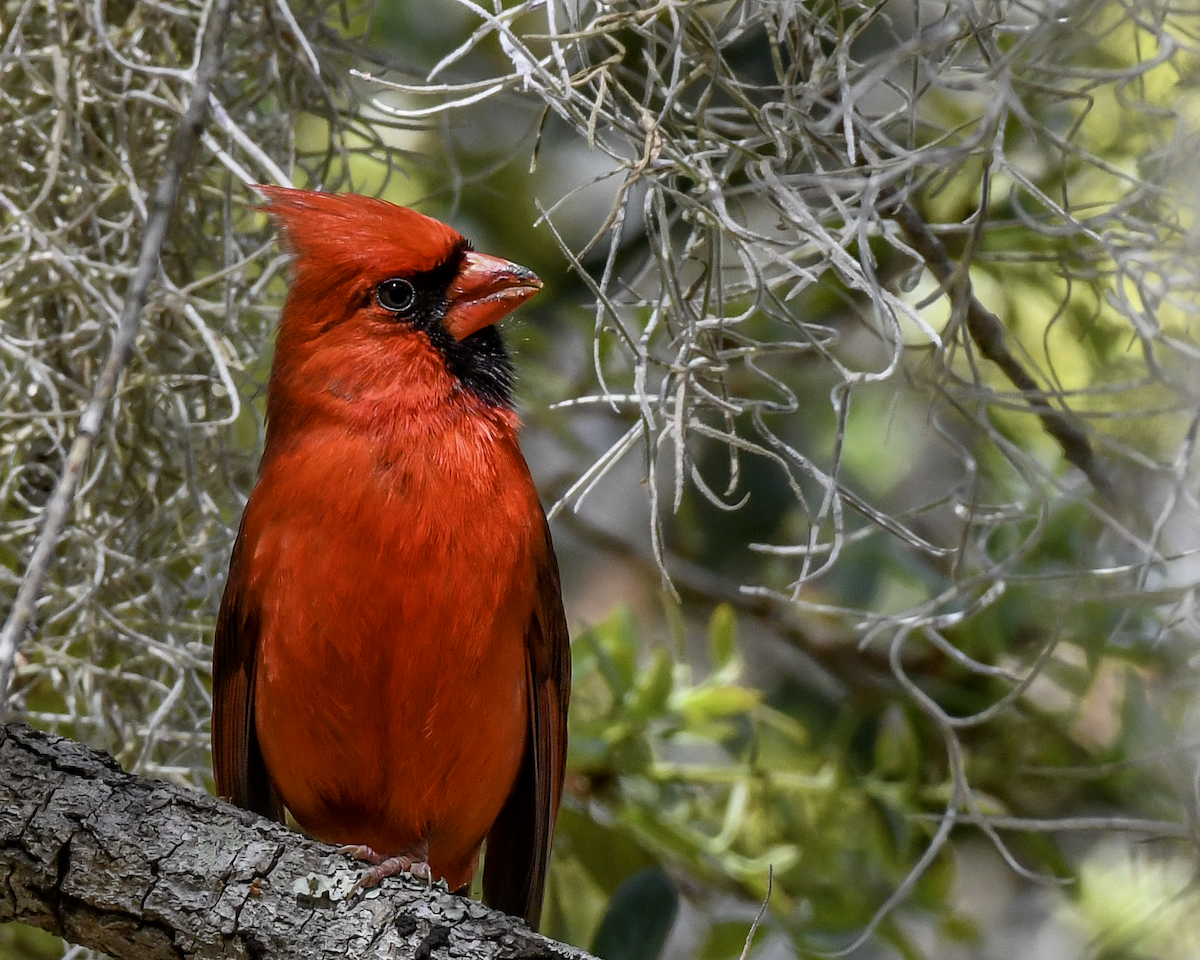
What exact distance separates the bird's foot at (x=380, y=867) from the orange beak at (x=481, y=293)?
811 mm

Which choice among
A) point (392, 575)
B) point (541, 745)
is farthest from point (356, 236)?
point (541, 745)

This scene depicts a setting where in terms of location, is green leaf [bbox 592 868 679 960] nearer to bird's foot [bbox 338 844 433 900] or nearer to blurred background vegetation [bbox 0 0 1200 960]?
blurred background vegetation [bbox 0 0 1200 960]

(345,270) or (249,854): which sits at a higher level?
(345,270)

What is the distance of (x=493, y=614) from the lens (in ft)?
7.25

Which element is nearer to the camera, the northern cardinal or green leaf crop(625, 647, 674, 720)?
the northern cardinal

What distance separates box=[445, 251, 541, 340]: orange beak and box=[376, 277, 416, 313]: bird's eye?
2.4 inches

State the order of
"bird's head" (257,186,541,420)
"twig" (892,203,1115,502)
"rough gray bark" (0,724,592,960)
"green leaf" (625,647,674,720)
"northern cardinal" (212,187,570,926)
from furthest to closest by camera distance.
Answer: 1. "green leaf" (625,647,674,720)
2. "bird's head" (257,186,541,420)
3. "northern cardinal" (212,187,570,926)
4. "twig" (892,203,1115,502)
5. "rough gray bark" (0,724,592,960)

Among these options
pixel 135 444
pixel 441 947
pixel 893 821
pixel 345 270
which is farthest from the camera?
pixel 893 821

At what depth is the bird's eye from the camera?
2.38 meters

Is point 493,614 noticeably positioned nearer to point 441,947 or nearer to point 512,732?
→ point 512,732

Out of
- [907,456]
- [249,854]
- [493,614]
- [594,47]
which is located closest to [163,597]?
[493,614]

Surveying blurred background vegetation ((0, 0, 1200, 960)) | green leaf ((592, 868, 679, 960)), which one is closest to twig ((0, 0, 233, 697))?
blurred background vegetation ((0, 0, 1200, 960))

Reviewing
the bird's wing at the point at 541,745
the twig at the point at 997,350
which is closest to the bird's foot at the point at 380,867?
the bird's wing at the point at 541,745

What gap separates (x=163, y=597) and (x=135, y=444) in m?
0.26
